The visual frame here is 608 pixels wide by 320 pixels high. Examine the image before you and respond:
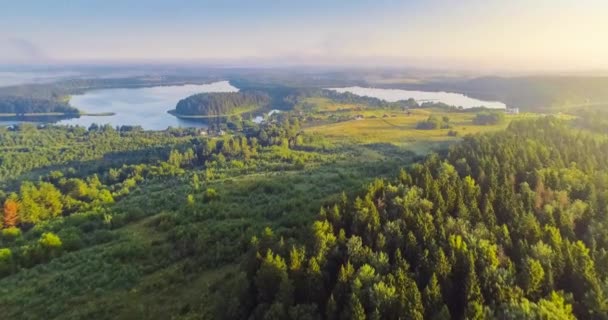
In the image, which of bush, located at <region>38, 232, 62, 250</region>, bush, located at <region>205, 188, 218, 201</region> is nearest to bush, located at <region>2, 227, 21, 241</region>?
bush, located at <region>38, 232, 62, 250</region>

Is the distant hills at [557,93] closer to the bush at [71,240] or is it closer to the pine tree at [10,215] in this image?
the bush at [71,240]

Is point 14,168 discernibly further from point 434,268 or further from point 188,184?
point 434,268

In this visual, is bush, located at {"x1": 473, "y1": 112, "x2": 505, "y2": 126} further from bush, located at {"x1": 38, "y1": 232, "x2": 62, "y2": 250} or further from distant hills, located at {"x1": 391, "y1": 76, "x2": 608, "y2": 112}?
bush, located at {"x1": 38, "y1": 232, "x2": 62, "y2": 250}

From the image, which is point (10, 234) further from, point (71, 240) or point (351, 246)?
point (351, 246)

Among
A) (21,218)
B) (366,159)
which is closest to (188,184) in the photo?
(21,218)

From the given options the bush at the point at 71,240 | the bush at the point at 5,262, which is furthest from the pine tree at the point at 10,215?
the bush at the point at 5,262

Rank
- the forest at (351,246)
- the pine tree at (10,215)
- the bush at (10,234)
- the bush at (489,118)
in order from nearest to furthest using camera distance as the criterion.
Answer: the forest at (351,246) → the bush at (10,234) → the pine tree at (10,215) → the bush at (489,118)

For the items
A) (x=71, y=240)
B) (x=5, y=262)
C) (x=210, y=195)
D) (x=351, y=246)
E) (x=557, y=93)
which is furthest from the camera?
(x=557, y=93)

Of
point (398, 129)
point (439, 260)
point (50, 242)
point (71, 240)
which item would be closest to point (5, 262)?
point (50, 242)
